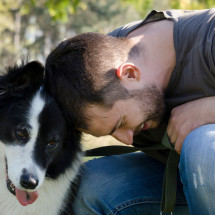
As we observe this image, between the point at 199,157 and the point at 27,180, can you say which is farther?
the point at 27,180

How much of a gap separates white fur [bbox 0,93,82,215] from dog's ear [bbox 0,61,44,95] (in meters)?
0.11

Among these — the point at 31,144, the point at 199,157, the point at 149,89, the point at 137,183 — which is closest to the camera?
the point at 199,157

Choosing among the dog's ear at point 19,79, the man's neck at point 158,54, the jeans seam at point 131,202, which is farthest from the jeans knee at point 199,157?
the dog's ear at point 19,79

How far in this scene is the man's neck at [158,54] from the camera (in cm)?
269

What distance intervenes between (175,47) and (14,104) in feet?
4.00

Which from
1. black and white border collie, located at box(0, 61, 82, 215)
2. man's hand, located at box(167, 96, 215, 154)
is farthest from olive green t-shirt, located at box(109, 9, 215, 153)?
black and white border collie, located at box(0, 61, 82, 215)

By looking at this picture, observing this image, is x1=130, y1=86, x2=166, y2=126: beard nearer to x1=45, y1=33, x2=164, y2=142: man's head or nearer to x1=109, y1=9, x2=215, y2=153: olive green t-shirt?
x1=45, y1=33, x2=164, y2=142: man's head

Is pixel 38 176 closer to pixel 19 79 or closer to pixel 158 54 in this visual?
pixel 19 79

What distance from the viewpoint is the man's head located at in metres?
2.47

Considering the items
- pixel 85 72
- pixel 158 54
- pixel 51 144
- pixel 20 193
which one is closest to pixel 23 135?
pixel 51 144

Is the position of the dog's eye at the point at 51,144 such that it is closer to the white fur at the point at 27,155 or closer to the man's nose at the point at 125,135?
the white fur at the point at 27,155

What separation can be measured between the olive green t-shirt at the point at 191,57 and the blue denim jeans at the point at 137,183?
37cm

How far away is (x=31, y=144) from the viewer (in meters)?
2.52

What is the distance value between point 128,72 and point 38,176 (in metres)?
0.92
